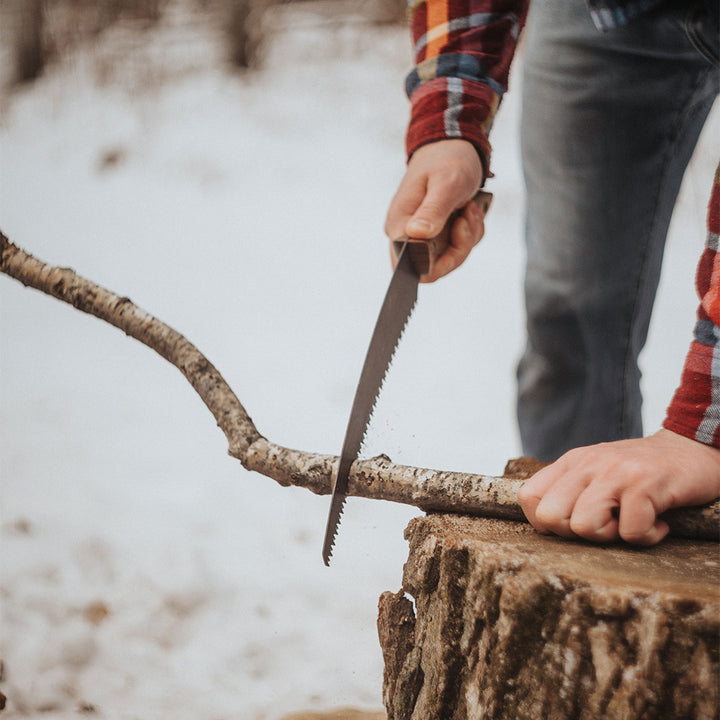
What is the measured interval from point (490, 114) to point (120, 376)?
2.44 meters

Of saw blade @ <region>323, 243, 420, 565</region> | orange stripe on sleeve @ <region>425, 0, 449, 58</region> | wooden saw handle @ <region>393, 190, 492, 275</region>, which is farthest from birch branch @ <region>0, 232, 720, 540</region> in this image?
orange stripe on sleeve @ <region>425, 0, 449, 58</region>

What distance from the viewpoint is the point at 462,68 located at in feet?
4.57

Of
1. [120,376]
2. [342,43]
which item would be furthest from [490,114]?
[342,43]

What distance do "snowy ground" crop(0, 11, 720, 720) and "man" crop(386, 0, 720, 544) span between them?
478 millimetres

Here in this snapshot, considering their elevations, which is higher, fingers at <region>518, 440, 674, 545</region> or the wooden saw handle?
the wooden saw handle

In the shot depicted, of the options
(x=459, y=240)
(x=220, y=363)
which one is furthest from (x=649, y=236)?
(x=220, y=363)

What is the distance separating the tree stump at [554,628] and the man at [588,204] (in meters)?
0.08

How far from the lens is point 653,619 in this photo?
721 mm

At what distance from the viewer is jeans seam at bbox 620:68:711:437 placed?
5.00 ft

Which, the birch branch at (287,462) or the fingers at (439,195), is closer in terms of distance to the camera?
the birch branch at (287,462)

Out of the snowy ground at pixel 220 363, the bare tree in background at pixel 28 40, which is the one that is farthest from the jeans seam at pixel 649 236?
the bare tree in background at pixel 28 40

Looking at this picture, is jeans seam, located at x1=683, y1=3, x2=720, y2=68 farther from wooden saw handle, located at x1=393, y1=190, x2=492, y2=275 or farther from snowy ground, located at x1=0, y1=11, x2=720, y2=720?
snowy ground, located at x1=0, y1=11, x2=720, y2=720

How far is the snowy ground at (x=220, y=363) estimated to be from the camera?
1.55 m

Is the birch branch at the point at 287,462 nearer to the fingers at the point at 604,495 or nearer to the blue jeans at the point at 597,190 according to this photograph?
the fingers at the point at 604,495
